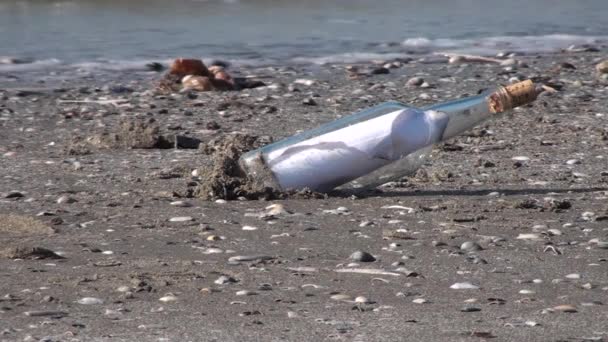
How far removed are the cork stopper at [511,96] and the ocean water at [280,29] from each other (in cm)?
488

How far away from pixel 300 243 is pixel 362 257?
12.6 inches

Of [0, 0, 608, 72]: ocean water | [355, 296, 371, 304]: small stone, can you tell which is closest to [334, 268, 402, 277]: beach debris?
[355, 296, 371, 304]: small stone

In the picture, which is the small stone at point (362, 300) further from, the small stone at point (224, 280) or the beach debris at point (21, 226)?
the beach debris at point (21, 226)

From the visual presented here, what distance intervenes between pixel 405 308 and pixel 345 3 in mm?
10899

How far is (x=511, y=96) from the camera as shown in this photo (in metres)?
4.83

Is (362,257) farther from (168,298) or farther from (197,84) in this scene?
(197,84)

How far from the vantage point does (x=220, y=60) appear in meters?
9.85

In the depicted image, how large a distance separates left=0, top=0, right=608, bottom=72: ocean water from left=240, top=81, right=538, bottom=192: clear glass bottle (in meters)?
4.54

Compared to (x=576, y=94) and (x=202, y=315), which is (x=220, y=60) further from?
(x=202, y=315)

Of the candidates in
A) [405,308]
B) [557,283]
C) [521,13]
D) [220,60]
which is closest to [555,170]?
[557,283]

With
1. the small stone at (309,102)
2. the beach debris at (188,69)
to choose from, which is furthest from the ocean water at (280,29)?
the small stone at (309,102)

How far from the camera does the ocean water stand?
10.2 metres

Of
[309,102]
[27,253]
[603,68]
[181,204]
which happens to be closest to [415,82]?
[309,102]

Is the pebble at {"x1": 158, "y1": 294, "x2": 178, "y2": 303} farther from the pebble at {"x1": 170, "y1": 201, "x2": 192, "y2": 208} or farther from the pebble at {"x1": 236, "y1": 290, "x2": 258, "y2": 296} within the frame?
the pebble at {"x1": 170, "y1": 201, "x2": 192, "y2": 208}
